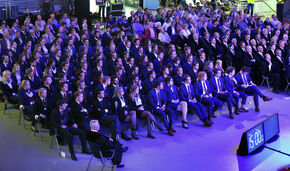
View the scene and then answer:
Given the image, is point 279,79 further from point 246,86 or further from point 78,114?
point 78,114

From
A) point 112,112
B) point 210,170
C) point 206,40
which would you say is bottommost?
point 210,170

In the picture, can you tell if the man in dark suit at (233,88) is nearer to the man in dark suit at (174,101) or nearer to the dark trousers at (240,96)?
the dark trousers at (240,96)

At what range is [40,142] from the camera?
23.0ft

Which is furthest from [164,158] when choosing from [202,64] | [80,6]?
[80,6]

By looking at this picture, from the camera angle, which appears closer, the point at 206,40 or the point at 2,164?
the point at 2,164

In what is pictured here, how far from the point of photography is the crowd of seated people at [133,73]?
7195 mm

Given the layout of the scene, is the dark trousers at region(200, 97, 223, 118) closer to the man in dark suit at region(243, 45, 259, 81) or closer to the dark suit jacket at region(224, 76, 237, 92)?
the dark suit jacket at region(224, 76, 237, 92)

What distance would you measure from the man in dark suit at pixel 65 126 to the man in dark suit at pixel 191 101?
2513 millimetres

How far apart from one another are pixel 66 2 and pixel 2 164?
1008 centimetres

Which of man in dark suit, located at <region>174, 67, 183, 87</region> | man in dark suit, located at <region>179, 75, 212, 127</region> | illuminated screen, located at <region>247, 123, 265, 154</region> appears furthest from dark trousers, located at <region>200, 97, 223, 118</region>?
Answer: illuminated screen, located at <region>247, 123, 265, 154</region>

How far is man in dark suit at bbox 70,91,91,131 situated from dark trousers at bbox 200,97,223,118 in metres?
2.65

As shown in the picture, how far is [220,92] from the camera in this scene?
8523mm

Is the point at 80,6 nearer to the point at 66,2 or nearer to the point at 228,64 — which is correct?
the point at 66,2

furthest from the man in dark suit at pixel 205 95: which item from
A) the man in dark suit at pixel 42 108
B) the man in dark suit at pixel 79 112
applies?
the man in dark suit at pixel 42 108
